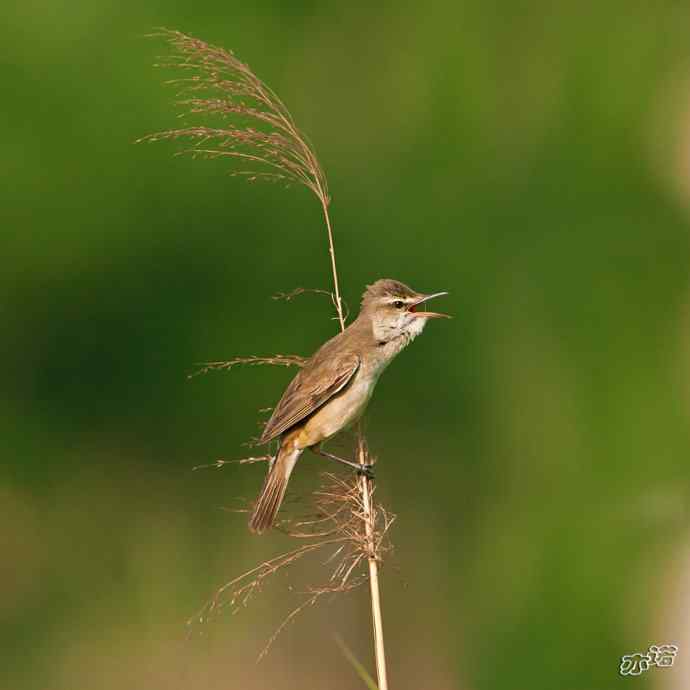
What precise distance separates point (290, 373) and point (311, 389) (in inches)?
117

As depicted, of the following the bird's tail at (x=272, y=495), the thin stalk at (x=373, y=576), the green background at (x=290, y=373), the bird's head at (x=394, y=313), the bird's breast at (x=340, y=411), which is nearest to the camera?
the thin stalk at (x=373, y=576)

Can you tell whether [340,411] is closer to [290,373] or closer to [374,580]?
[374,580]

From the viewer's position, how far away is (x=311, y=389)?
13.3 ft

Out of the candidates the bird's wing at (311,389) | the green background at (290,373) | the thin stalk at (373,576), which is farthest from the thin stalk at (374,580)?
the green background at (290,373)

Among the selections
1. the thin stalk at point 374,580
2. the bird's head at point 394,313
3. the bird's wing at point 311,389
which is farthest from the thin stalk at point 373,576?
the bird's head at point 394,313

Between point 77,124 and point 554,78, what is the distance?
10.4 feet

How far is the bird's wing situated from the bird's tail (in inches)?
7.0

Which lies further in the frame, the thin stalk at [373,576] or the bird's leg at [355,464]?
the bird's leg at [355,464]

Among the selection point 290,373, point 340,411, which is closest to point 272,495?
point 340,411

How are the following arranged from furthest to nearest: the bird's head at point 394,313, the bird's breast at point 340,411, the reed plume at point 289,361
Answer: the bird's head at point 394,313 < the bird's breast at point 340,411 < the reed plume at point 289,361

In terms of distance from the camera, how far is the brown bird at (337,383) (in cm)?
401

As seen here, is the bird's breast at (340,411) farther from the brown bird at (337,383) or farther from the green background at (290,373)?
the green background at (290,373)

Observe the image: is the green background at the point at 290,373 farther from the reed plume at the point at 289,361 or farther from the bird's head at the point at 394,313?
the reed plume at the point at 289,361

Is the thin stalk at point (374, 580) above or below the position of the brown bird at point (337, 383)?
below
